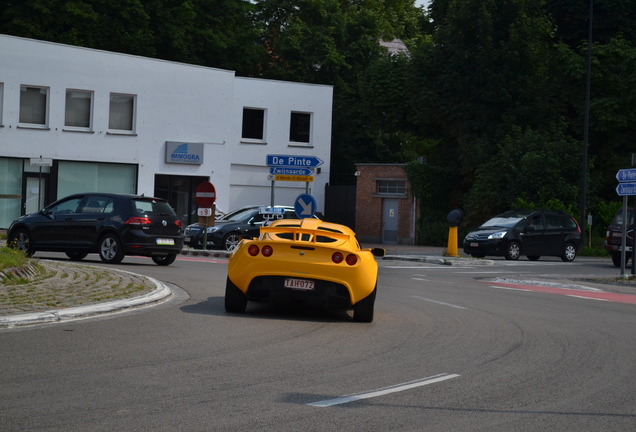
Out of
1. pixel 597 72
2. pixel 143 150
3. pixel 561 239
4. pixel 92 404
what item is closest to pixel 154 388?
pixel 92 404

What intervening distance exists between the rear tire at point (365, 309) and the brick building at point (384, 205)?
3540 centimetres

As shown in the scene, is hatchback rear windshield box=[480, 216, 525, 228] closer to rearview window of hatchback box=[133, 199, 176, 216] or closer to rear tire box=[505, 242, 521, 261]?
rear tire box=[505, 242, 521, 261]

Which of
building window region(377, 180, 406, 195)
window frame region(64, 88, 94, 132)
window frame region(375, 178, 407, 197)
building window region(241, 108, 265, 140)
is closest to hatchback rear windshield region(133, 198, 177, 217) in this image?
window frame region(64, 88, 94, 132)

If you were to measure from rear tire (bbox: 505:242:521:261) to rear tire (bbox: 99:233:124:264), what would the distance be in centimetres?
1684

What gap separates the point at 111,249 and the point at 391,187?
28045 mm

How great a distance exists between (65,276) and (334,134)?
42.1 metres

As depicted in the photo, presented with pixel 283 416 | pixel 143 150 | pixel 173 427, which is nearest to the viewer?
pixel 173 427

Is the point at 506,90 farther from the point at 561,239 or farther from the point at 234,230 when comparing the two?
the point at 234,230

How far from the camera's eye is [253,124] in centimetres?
4769

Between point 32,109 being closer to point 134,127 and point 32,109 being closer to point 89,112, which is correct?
point 89,112

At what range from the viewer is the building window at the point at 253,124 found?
47.5m

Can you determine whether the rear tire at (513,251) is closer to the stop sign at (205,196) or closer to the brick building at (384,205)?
the stop sign at (205,196)

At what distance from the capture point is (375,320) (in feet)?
43.3

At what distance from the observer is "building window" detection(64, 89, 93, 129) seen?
41.0m
